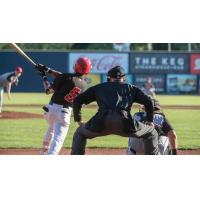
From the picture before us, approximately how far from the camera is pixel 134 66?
32094 mm

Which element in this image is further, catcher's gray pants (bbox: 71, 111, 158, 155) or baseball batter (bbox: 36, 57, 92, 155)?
baseball batter (bbox: 36, 57, 92, 155)

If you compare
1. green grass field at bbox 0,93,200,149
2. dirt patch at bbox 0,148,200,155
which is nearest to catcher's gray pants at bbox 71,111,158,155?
dirt patch at bbox 0,148,200,155

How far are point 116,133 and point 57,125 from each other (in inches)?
60.4

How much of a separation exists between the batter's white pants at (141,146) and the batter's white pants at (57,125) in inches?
45.8

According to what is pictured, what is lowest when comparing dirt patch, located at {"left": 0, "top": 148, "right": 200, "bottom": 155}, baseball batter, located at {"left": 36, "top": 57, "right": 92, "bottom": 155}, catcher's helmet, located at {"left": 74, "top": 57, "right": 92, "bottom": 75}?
dirt patch, located at {"left": 0, "top": 148, "right": 200, "bottom": 155}

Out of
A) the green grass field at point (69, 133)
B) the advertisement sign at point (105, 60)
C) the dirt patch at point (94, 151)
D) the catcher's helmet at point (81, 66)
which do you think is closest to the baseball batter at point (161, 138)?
the catcher's helmet at point (81, 66)

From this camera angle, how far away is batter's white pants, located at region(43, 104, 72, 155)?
8.12 metres

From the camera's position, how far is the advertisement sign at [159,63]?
31047mm

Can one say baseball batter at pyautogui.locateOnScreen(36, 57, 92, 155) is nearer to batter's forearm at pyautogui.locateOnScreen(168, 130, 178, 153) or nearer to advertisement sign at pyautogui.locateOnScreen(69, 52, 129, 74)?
batter's forearm at pyautogui.locateOnScreen(168, 130, 178, 153)

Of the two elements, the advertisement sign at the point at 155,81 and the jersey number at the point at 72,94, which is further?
the advertisement sign at the point at 155,81

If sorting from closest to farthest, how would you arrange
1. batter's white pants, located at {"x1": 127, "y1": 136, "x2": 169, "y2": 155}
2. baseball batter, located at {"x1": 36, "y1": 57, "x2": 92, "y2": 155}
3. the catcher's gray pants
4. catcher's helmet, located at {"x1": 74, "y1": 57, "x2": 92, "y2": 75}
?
the catcher's gray pants → batter's white pants, located at {"x1": 127, "y1": 136, "x2": 169, "y2": 155} → baseball batter, located at {"x1": 36, "y1": 57, "x2": 92, "y2": 155} → catcher's helmet, located at {"x1": 74, "y1": 57, "x2": 92, "y2": 75}

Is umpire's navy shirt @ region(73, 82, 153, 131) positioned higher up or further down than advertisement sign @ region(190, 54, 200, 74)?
further down

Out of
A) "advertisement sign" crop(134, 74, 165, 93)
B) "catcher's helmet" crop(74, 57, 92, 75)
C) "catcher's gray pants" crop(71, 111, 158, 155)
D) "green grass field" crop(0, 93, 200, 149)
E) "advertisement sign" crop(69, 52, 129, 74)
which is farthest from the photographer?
"advertisement sign" crop(69, 52, 129, 74)

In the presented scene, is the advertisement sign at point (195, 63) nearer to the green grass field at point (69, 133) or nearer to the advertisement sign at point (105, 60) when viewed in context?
the advertisement sign at point (105, 60)
